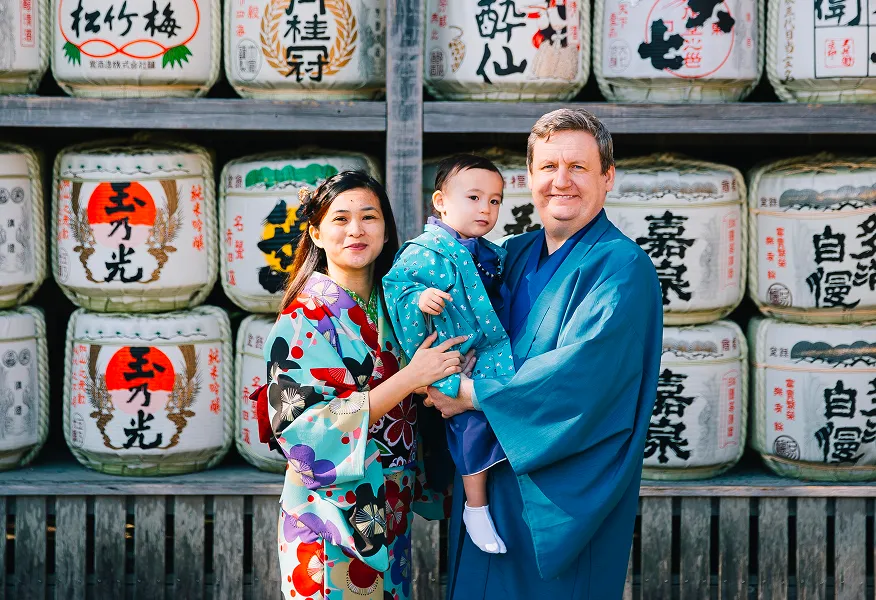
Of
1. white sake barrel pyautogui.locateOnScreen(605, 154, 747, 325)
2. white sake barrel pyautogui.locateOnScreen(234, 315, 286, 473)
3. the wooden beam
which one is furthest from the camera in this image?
white sake barrel pyautogui.locateOnScreen(234, 315, 286, 473)

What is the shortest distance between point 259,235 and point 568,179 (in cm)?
145

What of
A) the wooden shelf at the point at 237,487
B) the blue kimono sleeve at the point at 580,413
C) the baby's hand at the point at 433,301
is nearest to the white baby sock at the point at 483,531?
the blue kimono sleeve at the point at 580,413

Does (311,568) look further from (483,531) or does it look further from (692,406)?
(692,406)

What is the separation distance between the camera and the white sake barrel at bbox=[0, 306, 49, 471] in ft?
11.7

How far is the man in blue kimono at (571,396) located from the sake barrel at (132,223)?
1441mm

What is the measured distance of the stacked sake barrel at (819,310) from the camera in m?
3.47

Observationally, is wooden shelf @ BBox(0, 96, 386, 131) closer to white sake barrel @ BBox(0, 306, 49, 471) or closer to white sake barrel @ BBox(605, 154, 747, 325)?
white sake barrel @ BBox(0, 306, 49, 471)

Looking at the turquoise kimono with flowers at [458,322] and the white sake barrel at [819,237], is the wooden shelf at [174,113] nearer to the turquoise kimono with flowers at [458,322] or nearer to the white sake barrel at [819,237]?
the turquoise kimono with flowers at [458,322]

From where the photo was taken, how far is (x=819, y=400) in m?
3.51

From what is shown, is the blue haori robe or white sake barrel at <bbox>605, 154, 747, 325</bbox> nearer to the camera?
the blue haori robe

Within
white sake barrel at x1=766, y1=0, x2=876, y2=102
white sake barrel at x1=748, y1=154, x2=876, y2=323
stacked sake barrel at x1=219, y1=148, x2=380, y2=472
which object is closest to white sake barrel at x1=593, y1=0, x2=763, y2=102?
white sake barrel at x1=766, y1=0, x2=876, y2=102

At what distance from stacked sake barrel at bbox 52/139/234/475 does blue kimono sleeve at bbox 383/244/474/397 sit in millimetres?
1290

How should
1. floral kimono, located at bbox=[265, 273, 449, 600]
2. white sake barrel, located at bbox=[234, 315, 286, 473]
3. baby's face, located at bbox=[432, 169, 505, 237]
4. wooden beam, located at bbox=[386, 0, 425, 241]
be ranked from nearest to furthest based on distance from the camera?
floral kimono, located at bbox=[265, 273, 449, 600] → baby's face, located at bbox=[432, 169, 505, 237] → wooden beam, located at bbox=[386, 0, 425, 241] → white sake barrel, located at bbox=[234, 315, 286, 473]

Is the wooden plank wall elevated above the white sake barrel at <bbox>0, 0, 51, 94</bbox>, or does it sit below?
below
